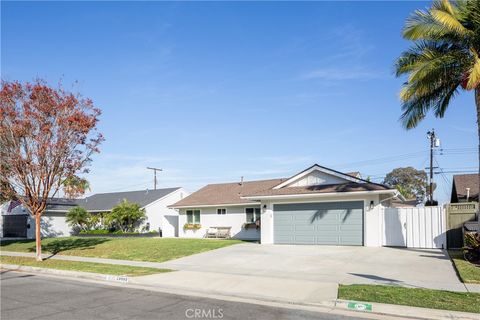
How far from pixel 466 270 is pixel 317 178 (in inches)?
470

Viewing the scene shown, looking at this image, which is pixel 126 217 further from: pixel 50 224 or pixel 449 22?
pixel 449 22

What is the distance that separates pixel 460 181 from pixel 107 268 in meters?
25.8

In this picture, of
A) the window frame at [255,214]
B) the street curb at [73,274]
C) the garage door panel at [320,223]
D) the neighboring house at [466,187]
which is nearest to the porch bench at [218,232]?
the window frame at [255,214]

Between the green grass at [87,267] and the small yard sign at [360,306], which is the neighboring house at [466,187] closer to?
the small yard sign at [360,306]

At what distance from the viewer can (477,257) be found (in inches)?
576

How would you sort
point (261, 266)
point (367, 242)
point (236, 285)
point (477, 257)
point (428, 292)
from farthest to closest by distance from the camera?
1. point (367, 242)
2. point (261, 266)
3. point (477, 257)
4. point (236, 285)
5. point (428, 292)

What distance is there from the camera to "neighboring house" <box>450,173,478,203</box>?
27175mm

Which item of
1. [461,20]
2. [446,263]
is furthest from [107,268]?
[461,20]

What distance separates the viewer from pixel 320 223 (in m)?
22.4

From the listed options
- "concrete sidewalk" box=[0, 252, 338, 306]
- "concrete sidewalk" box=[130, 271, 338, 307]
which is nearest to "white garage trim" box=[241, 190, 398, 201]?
"concrete sidewalk" box=[0, 252, 338, 306]

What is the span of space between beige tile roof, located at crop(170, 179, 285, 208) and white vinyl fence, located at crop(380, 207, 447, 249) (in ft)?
36.8

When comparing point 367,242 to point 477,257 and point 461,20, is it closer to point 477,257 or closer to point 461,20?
point 477,257

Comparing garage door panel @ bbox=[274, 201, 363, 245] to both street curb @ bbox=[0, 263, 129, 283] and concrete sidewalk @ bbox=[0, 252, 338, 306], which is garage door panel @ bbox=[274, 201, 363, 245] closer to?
concrete sidewalk @ bbox=[0, 252, 338, 306]

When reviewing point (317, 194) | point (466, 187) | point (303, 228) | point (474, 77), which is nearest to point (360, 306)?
point (474, 77)
